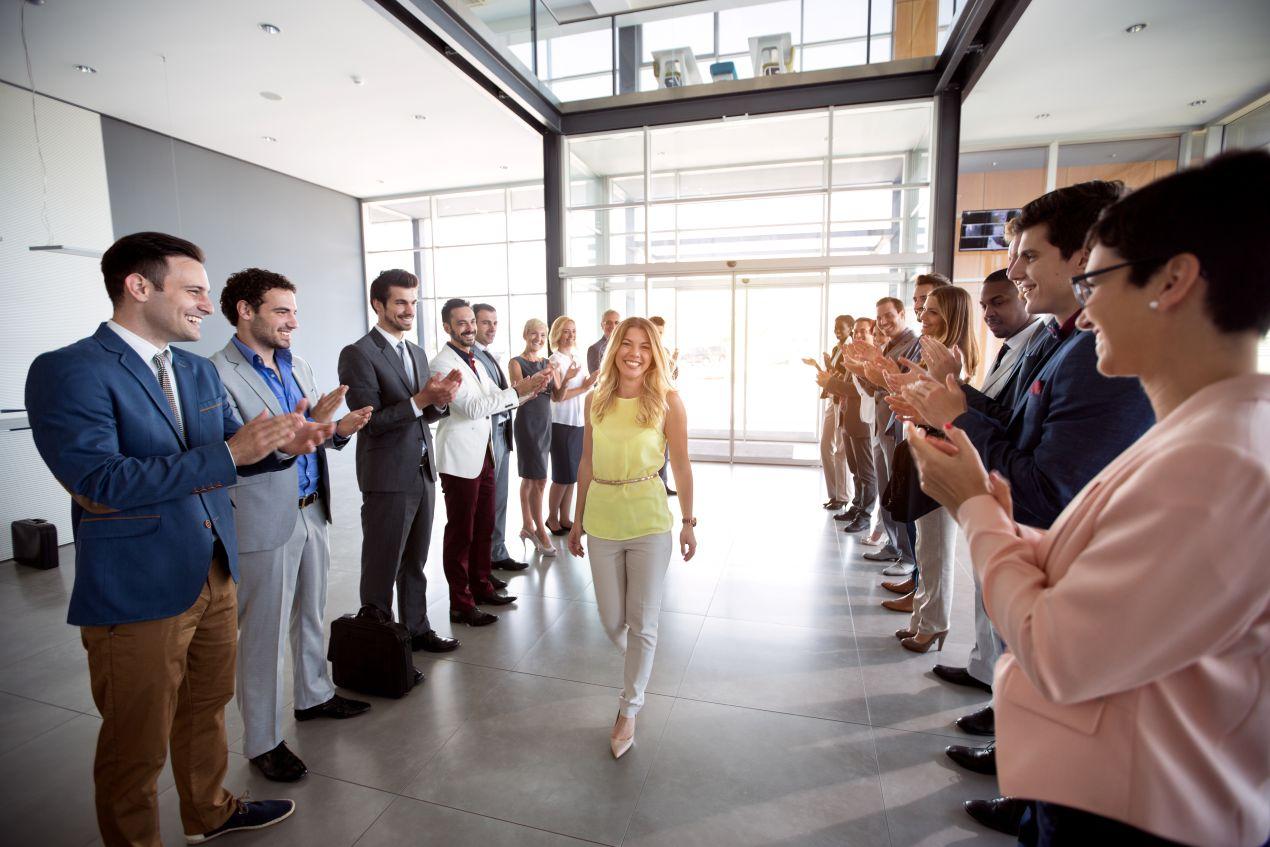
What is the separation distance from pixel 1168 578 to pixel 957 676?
105 inches

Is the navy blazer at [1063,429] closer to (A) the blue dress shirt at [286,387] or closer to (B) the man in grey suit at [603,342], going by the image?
(A) the blue dress shirt at [286,387]

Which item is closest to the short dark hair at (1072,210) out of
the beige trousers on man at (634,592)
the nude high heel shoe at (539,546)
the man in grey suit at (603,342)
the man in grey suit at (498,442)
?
the beige trousers on man at (634,592)

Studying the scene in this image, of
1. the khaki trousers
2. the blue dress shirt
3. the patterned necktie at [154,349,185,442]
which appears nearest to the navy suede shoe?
the khaki trousers

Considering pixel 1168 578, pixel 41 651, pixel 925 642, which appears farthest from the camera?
pixel 41 651

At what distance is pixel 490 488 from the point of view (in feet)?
12.3

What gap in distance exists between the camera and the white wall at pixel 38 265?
17.0ft

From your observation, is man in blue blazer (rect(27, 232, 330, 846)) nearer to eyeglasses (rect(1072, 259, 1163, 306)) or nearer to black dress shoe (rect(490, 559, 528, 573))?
eyeglasses (rect(1072, 259, 1163, 306))

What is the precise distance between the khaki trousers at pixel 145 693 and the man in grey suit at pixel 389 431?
0.98 m

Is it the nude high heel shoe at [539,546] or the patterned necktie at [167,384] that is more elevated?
the patterned necktie at [167,384]

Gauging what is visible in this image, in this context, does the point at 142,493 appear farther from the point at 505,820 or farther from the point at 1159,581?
the point at 1159,581

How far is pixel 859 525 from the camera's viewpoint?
5285mm

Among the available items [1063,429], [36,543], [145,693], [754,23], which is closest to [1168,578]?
[1063,429]

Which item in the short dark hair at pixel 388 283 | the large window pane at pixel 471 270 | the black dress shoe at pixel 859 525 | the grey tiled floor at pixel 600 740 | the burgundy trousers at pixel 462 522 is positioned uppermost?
the large window pane at pixel 471 270

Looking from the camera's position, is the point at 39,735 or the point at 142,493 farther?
the point at 39,735
